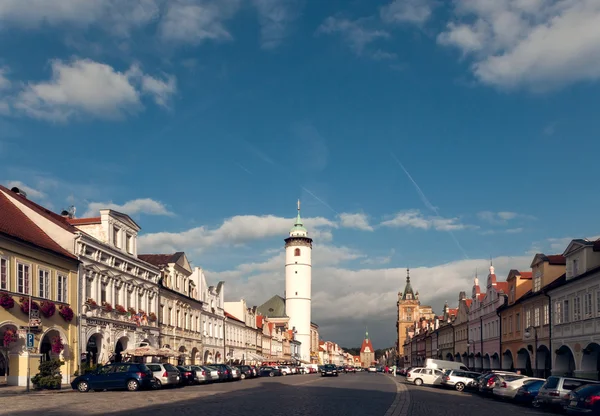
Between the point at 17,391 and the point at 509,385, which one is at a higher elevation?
the point at 509,385

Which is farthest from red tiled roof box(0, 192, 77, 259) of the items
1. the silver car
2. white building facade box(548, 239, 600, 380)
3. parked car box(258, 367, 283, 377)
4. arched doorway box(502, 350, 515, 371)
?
arched doorway box(502, 350, 515, 371)

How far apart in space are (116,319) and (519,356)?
34098mm

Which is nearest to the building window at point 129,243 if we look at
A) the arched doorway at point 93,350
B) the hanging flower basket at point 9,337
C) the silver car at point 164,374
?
the arched doorway at point 93,350

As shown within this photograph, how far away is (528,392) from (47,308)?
26.9 m

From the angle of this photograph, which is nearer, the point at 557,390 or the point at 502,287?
the point at 557,390

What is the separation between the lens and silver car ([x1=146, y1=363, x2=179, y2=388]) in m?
40.4

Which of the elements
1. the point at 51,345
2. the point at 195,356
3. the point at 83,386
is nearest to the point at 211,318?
the point at 195,356

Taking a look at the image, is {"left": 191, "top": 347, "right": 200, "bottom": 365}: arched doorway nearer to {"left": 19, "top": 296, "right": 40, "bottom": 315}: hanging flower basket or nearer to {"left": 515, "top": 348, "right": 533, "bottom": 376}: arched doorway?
{"left": 515, "top": 348, "right": 533, "bottom": 376}: arched doorway

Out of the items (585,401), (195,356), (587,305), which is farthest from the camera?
(195,356)

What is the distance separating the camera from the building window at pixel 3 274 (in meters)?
36.9

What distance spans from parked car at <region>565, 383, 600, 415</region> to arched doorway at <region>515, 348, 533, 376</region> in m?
33.9

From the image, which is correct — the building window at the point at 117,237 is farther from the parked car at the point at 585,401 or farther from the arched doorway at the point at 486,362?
the arched doorway at the point at 486,362

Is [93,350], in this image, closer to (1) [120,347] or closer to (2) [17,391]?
(1) [120,347]

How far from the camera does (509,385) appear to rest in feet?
115
